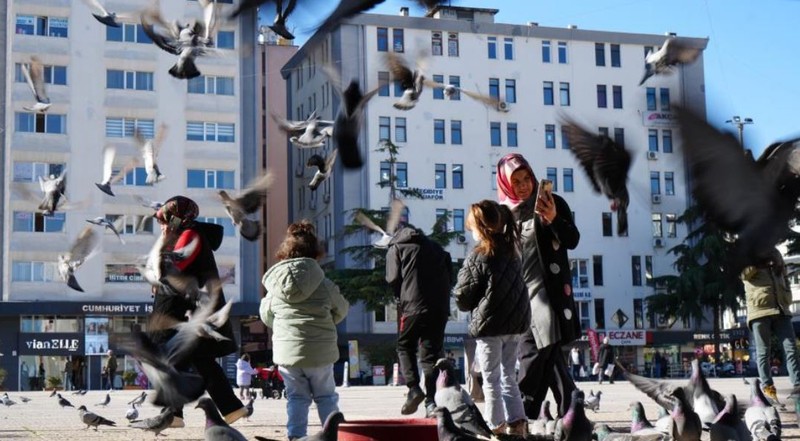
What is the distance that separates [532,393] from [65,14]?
177 ft

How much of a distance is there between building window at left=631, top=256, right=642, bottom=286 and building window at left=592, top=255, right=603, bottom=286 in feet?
6.77

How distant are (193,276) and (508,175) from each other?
242 cm

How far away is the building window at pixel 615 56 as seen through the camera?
237 ft

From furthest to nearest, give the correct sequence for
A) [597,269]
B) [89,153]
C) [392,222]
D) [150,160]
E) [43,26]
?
[597,269]
[89,153]
[43,26]
[392,222]
[150,160]

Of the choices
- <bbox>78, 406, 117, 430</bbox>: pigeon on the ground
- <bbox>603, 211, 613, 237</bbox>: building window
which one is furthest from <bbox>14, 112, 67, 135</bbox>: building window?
<bbox>78, 406, 117, 430</bbox>: pigeon on the ground

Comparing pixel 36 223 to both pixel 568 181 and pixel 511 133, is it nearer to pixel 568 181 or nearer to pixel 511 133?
pixel 511 133

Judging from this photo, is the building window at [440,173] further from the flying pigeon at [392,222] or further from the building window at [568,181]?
the flying pigeon at [392,222]

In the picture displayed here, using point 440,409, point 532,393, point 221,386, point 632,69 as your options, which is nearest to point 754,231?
point 440,409

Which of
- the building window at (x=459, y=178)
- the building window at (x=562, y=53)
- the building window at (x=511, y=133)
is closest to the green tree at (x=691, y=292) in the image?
the building window at (x=511, y=133)

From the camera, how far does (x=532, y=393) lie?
7902 millimetres

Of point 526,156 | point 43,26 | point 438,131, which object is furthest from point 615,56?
point 43,26

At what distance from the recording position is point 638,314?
2931 inches

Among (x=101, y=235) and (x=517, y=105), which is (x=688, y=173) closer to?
(x=101, y=235)

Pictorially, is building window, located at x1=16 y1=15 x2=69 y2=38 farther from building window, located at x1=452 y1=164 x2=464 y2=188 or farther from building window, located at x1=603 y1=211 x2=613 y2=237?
building window, located at x1=603 y1=211 x2=613 y2=237
